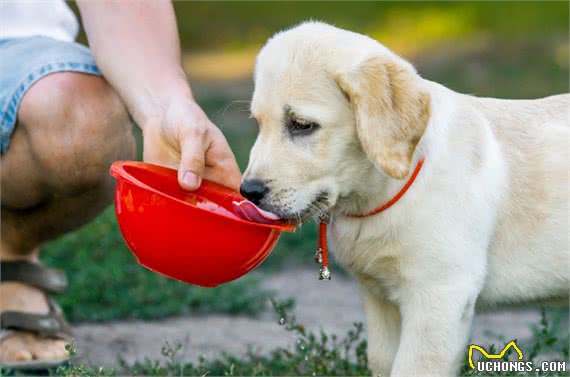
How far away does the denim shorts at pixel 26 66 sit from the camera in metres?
3.49

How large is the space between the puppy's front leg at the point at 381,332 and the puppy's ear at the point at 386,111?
596 mm

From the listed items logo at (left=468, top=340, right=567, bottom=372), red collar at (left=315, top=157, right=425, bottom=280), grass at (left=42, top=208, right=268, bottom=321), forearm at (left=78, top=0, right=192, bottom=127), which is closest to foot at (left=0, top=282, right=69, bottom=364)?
grass at (left=42, top=208, right=268, bottom=321)

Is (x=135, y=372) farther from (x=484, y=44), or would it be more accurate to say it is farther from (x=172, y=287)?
(x=484, y=44)

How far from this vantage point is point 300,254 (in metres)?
5.35

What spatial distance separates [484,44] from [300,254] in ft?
24.6

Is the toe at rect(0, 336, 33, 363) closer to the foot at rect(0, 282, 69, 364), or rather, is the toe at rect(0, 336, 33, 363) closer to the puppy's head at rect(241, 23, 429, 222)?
the foot at rect(0, 282, 69, 364)

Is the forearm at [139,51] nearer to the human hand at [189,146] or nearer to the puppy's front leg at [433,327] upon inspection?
the human hand at [189,146]

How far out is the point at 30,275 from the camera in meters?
3.79

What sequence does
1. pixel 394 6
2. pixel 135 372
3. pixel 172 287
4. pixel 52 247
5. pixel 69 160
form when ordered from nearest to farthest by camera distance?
pixel 135 372 < pixel 69 160 < pixel 172 287 < pixel 52 247 < pixel 394 6

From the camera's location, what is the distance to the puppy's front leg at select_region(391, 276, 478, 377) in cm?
288

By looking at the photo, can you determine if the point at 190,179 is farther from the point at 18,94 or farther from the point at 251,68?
the point at 251,68

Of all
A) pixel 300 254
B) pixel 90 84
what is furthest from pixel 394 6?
pixel 90 84

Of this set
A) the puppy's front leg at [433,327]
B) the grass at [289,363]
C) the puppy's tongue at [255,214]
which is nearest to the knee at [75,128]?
the grass at [289,363]

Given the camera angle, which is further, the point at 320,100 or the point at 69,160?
the point at 69,160
